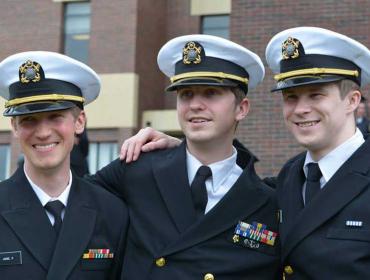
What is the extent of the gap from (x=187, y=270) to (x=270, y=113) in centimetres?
646

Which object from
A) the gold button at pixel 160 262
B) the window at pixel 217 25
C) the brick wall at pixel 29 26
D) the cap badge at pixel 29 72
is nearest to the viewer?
the gold button at pixel 160 262

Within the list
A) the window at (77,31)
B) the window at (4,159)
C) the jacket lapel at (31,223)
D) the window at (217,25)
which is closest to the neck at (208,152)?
the jacket lapel at (31,223)

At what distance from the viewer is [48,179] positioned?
13.3 feet

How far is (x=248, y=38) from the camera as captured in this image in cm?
1042

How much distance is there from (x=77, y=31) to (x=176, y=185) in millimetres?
16949

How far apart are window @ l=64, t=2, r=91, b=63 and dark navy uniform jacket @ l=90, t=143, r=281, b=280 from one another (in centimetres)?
1649

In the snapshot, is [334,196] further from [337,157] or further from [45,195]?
[45,195]

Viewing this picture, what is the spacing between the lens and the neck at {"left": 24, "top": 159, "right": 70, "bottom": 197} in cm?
403

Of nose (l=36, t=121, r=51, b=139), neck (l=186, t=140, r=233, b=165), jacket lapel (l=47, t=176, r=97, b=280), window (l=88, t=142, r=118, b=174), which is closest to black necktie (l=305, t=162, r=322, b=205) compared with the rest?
neck (l=186, t=140, r=233, b=165)

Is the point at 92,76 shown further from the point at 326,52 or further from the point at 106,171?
the point at 326,52

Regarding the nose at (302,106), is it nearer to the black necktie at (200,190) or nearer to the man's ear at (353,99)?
the man's ear at (353,99)

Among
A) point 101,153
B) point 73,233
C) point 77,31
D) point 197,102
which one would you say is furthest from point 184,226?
point 77,31

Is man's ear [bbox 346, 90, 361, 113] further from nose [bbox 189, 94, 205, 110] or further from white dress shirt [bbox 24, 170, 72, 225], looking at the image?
white dress shirt [bbox 24, 170, 72, 225]

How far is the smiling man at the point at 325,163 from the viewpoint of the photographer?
3678 millimetres
